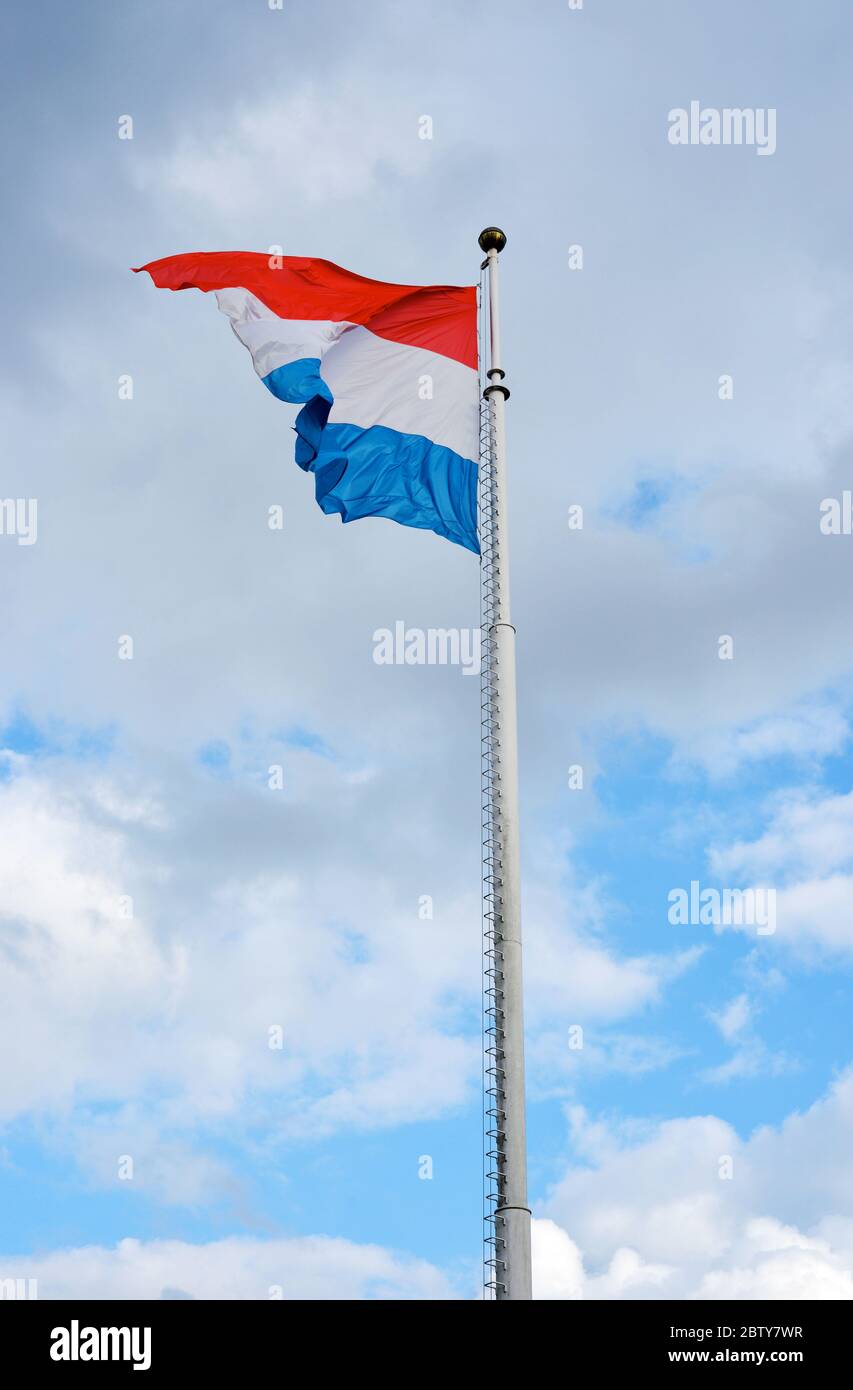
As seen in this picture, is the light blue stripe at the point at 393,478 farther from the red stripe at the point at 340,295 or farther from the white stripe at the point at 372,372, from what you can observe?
the red stripe at the point at 340,295

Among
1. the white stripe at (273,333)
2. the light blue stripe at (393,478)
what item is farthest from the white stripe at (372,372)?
the light blue stripe at (393,478)

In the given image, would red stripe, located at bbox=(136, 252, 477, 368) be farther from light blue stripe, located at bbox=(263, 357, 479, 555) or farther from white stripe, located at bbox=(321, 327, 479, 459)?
light blue stripe, located at bbox=(263, 357, 479, 555)

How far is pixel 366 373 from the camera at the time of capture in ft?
76.8

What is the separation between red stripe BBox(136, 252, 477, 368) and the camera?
78.0 feet

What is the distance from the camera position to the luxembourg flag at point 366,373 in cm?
2241

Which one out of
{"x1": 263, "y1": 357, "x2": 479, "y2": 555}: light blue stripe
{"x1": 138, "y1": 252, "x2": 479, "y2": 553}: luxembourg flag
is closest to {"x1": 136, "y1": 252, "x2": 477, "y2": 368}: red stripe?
{"x1": 138, "y1": 252, "x2": 479, "y2": 553}: luxembourg flag

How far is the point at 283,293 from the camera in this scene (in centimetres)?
2394

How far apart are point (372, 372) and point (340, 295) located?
1.79 meters

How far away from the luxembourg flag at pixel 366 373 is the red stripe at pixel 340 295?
2 centimetres

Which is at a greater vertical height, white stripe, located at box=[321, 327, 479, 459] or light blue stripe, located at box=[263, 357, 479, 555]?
white stripe, located at box=[321, 327, 479, 459]

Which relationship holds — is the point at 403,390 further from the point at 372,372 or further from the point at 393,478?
the point at 393,478

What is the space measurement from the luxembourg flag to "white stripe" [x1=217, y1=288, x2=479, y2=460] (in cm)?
2
